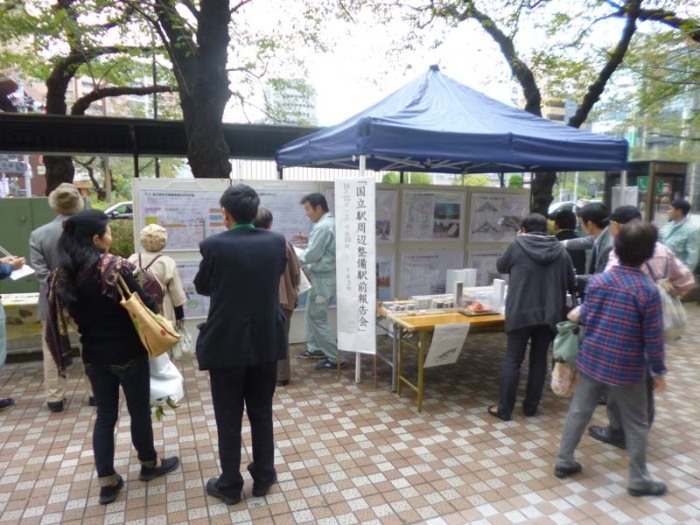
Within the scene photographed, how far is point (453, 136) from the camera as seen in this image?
392 centimetres

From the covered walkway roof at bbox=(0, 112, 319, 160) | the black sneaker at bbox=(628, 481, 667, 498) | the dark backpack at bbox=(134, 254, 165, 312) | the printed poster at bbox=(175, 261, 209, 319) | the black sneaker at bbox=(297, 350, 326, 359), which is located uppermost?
the covered walkway roof at bbox=(0, 112, 319, 160)

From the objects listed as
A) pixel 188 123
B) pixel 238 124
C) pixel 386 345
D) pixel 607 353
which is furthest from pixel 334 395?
pixel 238 124

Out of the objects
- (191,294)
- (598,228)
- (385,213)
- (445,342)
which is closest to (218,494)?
(445,342)

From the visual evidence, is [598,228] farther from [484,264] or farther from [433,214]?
[484,264]

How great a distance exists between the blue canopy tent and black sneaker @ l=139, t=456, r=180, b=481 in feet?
8.41

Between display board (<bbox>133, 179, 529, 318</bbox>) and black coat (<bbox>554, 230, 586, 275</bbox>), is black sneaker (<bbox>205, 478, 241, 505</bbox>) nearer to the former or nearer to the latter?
display board (<bbox>133, 179, 529, 318</bbox>)

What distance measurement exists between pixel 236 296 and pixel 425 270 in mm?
3600

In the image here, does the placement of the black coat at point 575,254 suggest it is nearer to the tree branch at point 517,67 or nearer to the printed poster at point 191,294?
the printed poster at point 191,294

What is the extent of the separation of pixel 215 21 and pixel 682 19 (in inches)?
280

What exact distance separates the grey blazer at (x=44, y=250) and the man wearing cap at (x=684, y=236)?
21.4ft

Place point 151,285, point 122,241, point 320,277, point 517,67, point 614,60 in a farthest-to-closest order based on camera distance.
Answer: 1. point 122,241
2. point 517,67
3. point 614,60
4. point 320,277
5. point 151,285

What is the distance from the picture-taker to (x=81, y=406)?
3850mm

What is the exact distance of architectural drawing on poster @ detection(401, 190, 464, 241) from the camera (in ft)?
17.9

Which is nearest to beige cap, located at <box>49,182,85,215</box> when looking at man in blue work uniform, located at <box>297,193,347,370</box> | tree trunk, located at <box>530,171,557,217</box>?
man in blue work uniform, located at <box>297,193,347,370</box>
